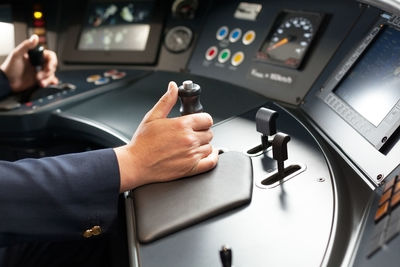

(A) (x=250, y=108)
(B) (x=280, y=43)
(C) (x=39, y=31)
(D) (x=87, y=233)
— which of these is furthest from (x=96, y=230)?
(C) (x=39, y=31)

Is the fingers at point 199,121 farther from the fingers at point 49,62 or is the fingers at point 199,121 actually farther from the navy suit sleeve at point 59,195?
the fingers at point 49,62

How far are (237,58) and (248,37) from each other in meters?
0.07

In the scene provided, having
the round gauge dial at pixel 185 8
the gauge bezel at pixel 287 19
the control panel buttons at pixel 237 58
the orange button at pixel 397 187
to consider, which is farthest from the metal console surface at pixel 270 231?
the round gauge dial at pixel 185 8

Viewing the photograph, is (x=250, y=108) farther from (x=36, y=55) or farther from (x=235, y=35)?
(x=36, y=55)

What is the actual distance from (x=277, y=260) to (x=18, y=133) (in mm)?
1016

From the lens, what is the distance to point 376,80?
1.05 metres

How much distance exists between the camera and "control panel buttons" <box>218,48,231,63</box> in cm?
153

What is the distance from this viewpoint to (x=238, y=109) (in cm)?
127

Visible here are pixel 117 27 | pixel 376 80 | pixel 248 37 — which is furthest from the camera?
pixel 117 27

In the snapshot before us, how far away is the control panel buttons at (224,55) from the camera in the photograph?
5.02ft

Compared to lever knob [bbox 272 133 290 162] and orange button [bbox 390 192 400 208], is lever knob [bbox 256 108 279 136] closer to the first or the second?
lever knob [bbox 272 133 290 162]

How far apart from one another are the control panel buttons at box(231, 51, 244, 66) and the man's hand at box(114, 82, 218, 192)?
1.84 ft

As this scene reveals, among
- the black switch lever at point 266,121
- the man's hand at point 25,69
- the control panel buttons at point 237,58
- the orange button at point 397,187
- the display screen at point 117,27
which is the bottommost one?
the man's hand at point 25,69

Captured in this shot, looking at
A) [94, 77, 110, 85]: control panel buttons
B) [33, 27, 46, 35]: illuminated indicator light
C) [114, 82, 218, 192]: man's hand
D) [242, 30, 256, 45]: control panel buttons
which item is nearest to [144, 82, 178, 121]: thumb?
[114, 82, 218, 192]: man's hand
